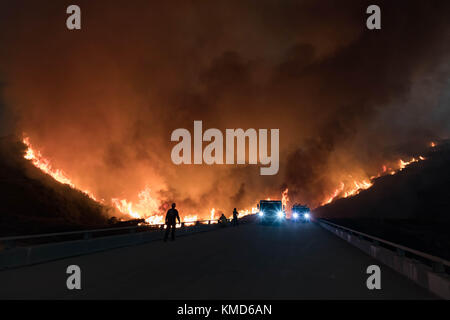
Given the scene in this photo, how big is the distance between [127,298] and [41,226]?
46.6 m

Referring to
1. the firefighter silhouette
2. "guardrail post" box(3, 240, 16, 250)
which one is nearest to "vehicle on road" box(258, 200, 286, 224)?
the firefighter silhouette

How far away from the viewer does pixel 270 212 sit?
51.2m

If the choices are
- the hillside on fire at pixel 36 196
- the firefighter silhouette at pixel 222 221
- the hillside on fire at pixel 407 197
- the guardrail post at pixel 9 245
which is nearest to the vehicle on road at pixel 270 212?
the firefighter silhouette at pixel 222 221

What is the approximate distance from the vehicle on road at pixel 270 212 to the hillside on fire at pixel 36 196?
99.9 ft

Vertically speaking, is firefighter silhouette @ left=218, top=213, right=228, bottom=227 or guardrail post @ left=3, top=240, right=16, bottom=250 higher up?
firefighter silhouette @ left=218, top=213, right=228, bottom=227

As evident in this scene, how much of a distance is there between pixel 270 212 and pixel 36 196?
44.2 metres

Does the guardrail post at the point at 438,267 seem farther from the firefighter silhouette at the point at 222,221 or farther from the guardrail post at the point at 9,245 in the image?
the firefighter silhouette at the point at 222,221

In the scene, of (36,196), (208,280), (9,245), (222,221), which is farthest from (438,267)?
(36,196)

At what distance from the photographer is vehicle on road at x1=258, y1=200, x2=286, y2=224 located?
50.4 metres

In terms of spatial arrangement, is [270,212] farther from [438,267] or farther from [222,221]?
[438,267]

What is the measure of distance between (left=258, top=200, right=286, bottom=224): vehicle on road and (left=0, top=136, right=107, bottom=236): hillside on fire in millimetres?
30447

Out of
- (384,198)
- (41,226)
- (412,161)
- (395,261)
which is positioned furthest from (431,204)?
(395,261)

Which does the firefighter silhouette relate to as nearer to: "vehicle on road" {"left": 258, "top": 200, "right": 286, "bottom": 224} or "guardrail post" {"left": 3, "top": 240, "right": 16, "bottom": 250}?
"vehicle on road" {"left": 258, "top": 200, "right": 286, "bottom": 224}

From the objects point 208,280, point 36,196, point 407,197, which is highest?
point 407,197
